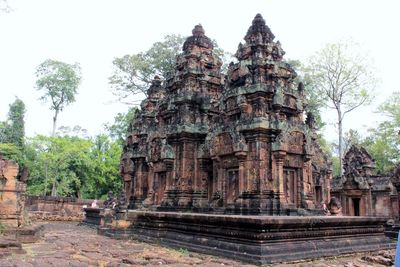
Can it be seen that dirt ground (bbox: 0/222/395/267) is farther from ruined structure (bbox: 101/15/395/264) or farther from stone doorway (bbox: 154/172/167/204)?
stone doorway (bbox: 154/172/167/204)

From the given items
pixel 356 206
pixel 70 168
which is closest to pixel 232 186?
pixel 356 206

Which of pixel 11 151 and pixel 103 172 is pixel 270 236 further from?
pixel 11 151

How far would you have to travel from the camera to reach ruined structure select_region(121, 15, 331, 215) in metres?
9.83

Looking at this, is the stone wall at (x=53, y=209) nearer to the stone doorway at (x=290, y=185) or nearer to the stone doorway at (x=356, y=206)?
the stone doorway at (x=290, y=185)

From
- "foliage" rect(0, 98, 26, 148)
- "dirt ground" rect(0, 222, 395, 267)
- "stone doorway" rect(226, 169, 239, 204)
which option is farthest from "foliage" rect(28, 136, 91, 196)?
"dirt ground" rect(0, 222, 395, 267)

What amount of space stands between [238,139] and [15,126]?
2896 cm

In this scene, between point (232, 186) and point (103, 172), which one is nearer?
point (232, 186)

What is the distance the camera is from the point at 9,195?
32.0 feet

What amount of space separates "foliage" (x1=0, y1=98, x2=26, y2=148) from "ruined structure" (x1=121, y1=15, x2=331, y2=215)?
21989mm

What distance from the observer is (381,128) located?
122ft

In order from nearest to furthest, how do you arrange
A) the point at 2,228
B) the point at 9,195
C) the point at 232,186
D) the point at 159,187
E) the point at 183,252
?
the point at 183,252, the point at 2,228, the point at 9,195, the point at 232,186, the point at 159,187

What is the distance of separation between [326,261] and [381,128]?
3420 cm

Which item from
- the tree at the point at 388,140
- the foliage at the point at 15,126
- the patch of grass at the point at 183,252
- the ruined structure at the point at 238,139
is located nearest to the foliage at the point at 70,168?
the foliage at the point at 15,126

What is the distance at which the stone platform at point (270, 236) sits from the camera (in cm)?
677
